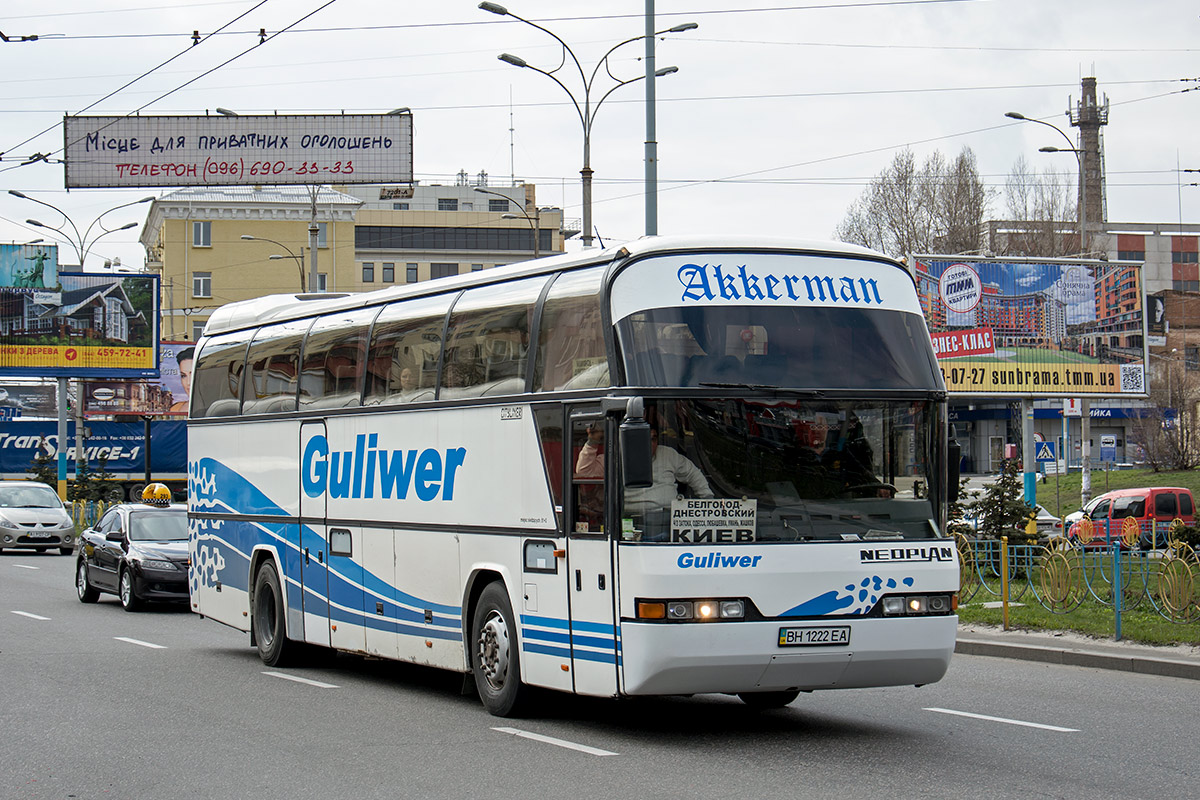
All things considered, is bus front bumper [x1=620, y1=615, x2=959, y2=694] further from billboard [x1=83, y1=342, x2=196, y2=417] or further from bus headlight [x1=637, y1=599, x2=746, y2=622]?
billboard [x1=83, y1=342, x2=196, y2=417]

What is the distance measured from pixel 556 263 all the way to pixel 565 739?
331 cm

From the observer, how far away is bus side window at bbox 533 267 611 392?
971 centimetres

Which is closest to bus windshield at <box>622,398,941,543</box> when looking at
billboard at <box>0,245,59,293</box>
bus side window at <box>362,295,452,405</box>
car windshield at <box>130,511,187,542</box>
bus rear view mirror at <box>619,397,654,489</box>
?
bus rear view mirror at <box>619,397,654,489</box>

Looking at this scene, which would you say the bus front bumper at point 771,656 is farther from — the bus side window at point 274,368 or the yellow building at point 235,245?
the yellow building at point 235,245

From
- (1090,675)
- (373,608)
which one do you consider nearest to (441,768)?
(373,608)

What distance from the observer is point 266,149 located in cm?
4691

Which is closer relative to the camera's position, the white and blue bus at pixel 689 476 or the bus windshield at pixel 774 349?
the white and blue bus at pixel 689 476

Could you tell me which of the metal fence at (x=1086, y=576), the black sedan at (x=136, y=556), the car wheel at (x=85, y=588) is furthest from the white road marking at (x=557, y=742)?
the car wheel at (x=85, y=588)

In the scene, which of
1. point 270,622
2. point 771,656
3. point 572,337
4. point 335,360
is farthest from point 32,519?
point 771,656

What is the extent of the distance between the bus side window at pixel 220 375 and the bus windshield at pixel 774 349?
764 centimetres

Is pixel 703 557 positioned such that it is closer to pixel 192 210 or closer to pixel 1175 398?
pixel 1175 398

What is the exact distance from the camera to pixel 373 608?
1286cm

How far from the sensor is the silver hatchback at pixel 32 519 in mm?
36688

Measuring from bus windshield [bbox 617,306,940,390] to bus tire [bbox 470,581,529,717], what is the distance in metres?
2.40
